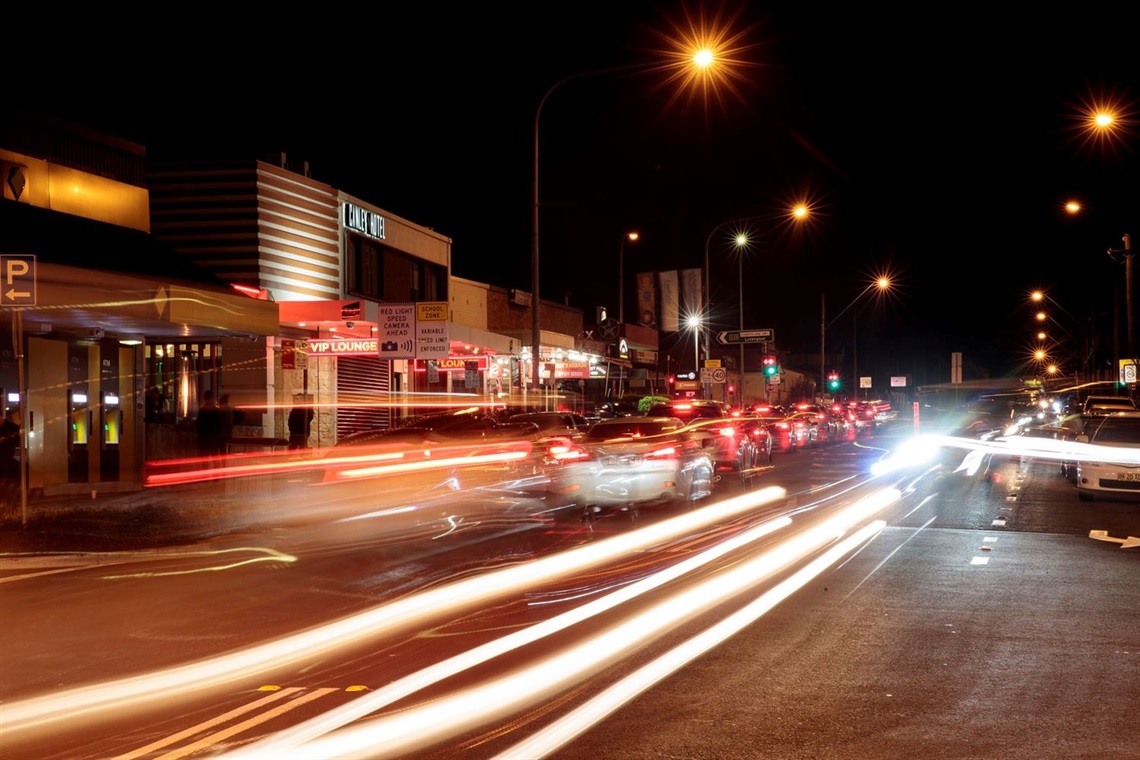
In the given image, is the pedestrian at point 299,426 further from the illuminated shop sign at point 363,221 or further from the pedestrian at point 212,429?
the illuminated shop sign at point 363,221

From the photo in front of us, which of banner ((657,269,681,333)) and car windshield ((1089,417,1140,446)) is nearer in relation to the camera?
car windshield ((1089,417,1140,446))

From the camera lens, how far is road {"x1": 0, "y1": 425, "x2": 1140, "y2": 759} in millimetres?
6129

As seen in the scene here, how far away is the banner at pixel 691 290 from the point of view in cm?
5381

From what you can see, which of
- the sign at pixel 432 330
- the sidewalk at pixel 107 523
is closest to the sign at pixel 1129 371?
the sign at pixel 432 330

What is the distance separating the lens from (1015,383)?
375 feet

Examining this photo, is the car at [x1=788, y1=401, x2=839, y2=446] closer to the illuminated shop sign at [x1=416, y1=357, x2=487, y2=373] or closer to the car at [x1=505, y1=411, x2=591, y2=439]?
the illuminated shop sign at [x1=416, y1=357, x2=487, y2=373]

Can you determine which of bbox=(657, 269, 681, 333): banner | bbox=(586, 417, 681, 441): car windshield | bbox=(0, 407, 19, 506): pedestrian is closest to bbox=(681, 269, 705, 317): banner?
bbox=(657, 269, 681, 333): banner

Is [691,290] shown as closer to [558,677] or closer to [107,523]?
[107,523]

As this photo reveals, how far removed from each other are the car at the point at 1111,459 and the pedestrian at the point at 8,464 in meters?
17.7

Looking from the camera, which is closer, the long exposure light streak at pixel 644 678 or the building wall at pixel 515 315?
the long exposure light streak at pixel 644 678

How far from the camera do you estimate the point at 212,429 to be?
22188mm

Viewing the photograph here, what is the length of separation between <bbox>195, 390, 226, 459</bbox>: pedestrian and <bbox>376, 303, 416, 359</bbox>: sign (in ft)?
12.7

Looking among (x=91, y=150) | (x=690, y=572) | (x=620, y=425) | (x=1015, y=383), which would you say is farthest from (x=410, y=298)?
(x=1015, y=383)

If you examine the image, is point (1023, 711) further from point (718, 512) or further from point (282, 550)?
point (718, 512)
